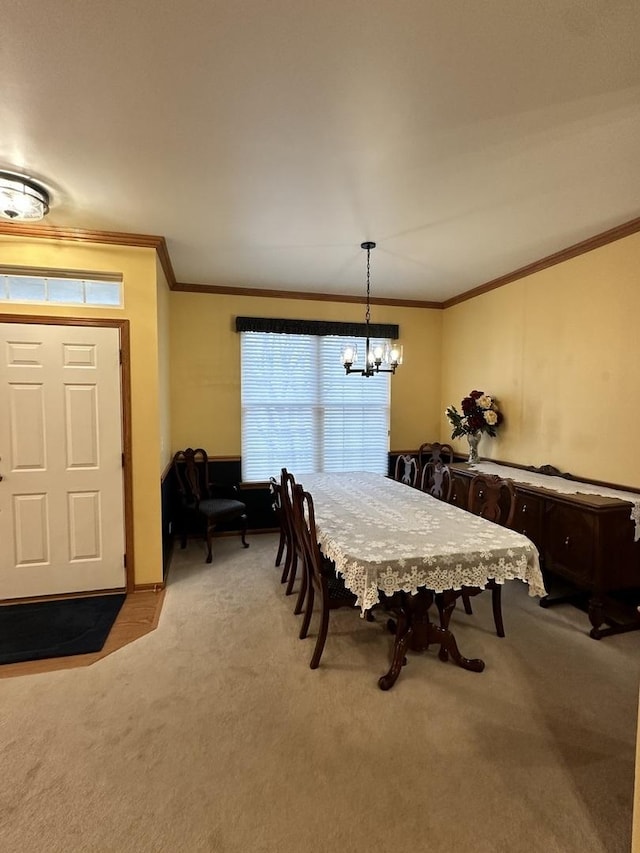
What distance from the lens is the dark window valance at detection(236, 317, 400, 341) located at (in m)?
4.63

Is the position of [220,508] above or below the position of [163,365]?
below

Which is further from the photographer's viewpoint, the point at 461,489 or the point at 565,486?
the point at 461,489

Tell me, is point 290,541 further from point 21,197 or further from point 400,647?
point 21,197

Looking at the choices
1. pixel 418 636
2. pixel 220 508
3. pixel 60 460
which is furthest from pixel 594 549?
pixel 60 460

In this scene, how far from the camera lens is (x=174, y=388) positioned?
179 inches

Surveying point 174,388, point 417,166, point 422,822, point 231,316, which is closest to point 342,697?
point 422,822

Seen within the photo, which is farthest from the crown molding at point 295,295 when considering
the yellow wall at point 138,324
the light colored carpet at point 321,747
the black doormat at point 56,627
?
the light colored carpet at point 321,747

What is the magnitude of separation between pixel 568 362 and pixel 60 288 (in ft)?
13.2

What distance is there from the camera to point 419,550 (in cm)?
209

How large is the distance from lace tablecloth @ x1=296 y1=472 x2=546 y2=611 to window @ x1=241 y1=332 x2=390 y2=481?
216 centimetres

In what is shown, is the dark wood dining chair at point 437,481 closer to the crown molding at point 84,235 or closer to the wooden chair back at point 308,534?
the wooden chair back at point 308,534

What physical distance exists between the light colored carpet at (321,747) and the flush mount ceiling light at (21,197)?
105 inches

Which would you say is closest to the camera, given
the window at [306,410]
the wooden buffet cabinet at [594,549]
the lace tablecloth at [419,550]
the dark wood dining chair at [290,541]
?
the lace tablecloth at [419,550]

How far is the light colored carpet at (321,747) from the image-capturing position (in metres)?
1.47
